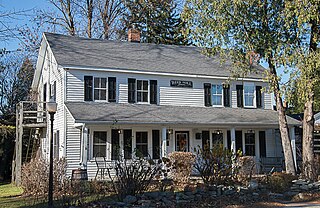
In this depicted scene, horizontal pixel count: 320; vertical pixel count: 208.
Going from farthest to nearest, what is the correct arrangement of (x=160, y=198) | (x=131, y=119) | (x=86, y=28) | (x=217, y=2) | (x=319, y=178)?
1. (x=86, y=28)
2. (x=131, y=119)
3. (x=217, y=2)
4. (x=319, y=178)
5. (x=160, y=198)

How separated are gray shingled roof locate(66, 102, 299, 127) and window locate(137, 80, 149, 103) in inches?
20.4

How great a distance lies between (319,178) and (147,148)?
8.34 m

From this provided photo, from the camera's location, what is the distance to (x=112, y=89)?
19516 millimetres

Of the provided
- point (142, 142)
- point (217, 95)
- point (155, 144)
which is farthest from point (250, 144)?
point (142, 142)

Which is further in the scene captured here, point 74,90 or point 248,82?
point 248,82

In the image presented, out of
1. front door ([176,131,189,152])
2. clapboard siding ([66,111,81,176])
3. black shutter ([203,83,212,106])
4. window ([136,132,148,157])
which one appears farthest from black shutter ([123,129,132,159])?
black shutter ([203,83,212,106])

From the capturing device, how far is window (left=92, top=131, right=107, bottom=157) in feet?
60.3

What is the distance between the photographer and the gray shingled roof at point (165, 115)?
17.2m

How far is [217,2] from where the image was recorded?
15.4m

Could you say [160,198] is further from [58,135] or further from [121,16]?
[121,16]

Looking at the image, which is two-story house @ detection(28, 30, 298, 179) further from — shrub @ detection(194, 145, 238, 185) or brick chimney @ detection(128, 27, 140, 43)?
shrub @ detection(194, 145, 238, 185)

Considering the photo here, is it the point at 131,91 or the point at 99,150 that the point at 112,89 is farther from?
the point at 99,150

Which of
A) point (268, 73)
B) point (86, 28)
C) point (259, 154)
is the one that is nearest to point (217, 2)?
point (268, 73)

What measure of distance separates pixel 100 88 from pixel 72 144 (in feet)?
10.3
